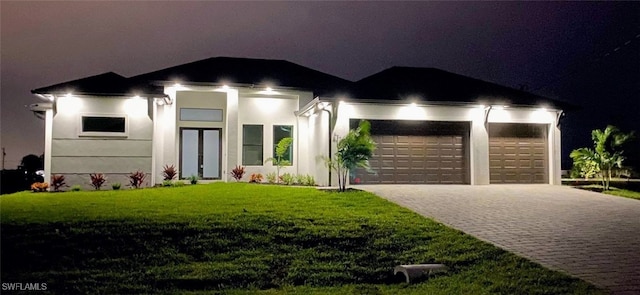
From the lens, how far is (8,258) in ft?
26.3

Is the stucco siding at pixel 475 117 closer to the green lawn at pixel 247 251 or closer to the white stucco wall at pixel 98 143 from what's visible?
the green lawn at pixel 247 251

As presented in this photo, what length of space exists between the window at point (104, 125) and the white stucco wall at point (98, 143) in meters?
0.13

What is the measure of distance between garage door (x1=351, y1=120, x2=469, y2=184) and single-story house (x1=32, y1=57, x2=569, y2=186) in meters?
0.04

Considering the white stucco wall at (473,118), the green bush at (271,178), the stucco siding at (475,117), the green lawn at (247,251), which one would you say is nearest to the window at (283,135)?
the white stucco wall at (473,118)

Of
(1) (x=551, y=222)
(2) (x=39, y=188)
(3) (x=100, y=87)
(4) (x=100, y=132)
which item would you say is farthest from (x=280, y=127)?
(1) (x=551, y=222)

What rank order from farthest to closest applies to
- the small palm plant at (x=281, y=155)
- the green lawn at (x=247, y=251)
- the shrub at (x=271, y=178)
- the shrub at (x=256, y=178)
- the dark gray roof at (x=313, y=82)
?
1. the small palm plant at (x=281, y=155)
2. the shrub at (x=271, y=178)
3. the shrub at (x=256, y=178)
4. the dark gray roof at (x=313, y=82)
5. the green lawn at (x=247, y=251)

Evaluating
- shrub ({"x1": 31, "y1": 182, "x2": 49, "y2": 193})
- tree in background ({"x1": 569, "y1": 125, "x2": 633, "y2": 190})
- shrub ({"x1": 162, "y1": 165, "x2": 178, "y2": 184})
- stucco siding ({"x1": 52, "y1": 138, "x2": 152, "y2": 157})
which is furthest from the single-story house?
tree in background ({"x1": 569, "y1": 125, "x2": 633, "y2": 190})

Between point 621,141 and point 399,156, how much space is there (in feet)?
25.6

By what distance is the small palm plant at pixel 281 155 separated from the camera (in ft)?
63.2

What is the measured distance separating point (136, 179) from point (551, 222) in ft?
42.0

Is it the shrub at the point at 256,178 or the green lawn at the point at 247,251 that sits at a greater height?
the shrub at the point at 256,178

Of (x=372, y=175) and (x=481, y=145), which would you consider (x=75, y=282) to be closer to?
(x=372, y=175)

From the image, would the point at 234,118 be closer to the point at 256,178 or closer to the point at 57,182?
the point at 256,178

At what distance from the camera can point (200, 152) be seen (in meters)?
19.8
